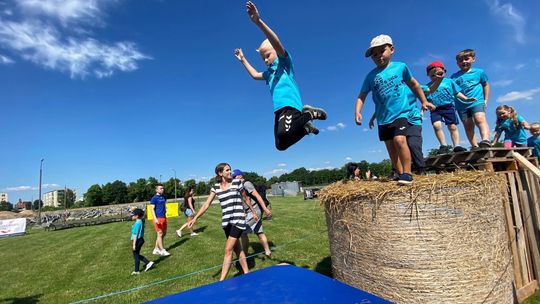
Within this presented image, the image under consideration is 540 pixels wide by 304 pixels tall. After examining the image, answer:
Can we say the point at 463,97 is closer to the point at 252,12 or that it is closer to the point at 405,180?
the point at 405,180

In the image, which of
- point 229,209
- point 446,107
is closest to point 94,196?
point 229,209

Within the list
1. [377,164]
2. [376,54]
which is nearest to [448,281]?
[376,54]

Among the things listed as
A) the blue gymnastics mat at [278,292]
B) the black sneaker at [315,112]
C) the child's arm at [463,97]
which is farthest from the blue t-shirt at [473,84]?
the blue gymnastics mat at [278,292]

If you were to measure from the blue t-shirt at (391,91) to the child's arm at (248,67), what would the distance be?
1694 mm

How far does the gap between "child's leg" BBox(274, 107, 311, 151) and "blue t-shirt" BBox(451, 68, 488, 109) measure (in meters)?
4.05

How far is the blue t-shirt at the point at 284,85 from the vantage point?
414 cm

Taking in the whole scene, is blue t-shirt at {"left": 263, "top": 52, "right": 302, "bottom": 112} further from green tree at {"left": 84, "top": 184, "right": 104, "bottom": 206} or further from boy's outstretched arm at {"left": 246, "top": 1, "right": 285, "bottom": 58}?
green tree at {"left": 84, "top": 184, "right": 104, "bottom": 206}

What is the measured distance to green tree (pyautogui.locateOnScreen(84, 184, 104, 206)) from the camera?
3851 inches

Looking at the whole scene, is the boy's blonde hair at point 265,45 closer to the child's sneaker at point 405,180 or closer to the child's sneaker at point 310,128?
the child's sneaker at point 310,128

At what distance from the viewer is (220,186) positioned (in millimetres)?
6016

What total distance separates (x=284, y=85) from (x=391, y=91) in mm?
1511

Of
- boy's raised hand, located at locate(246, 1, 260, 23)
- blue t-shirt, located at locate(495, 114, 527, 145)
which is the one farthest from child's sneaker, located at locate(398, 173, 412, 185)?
blue t-shirt, located at locate(495, 114, 527, 145)

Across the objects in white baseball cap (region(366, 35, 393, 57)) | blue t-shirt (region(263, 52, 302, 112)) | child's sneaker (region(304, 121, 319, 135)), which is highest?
white baseball cap (region(366, 35, 393, 57))

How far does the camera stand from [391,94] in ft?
14.1
